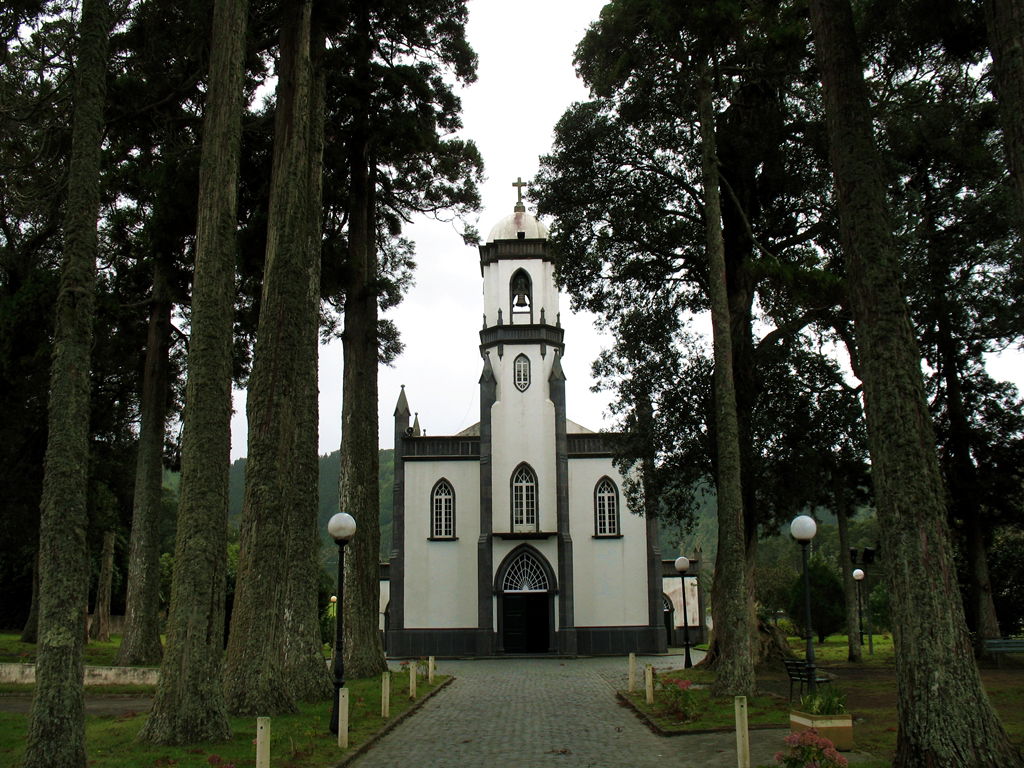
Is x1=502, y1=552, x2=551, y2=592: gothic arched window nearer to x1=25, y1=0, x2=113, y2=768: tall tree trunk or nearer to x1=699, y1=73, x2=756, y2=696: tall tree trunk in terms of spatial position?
x1=699, y1=73, x2=756, y2=696: tall tree trunk

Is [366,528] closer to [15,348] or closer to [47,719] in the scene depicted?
[15,348]

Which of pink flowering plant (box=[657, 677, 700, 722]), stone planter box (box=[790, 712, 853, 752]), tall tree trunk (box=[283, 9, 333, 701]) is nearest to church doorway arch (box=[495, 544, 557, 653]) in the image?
tall tree trunk (box=[283, 9, 333, 701])

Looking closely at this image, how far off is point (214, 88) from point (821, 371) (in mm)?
14312

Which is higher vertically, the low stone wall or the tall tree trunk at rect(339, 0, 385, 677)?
the tall tree trunk at rect(339, 0, 385, 677)

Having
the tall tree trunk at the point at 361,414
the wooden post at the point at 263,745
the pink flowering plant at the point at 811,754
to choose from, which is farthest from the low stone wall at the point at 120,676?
the pink flowering plant at the point at 811,754

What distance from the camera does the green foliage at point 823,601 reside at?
129 feet

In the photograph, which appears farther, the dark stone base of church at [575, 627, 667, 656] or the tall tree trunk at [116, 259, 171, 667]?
the dark stone base of church at [575, 627, 667, 656]

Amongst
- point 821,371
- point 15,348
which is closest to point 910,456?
point 821,371

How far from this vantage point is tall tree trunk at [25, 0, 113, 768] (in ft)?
25.8

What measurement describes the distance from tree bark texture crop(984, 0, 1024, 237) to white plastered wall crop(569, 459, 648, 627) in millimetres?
28790

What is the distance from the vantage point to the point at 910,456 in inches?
327

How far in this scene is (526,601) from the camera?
35.0m

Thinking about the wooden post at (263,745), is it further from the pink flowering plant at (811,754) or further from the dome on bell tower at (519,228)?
the dome on bell tower at (519,228)

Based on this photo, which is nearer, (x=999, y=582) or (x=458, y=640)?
(x=999, y=582)
